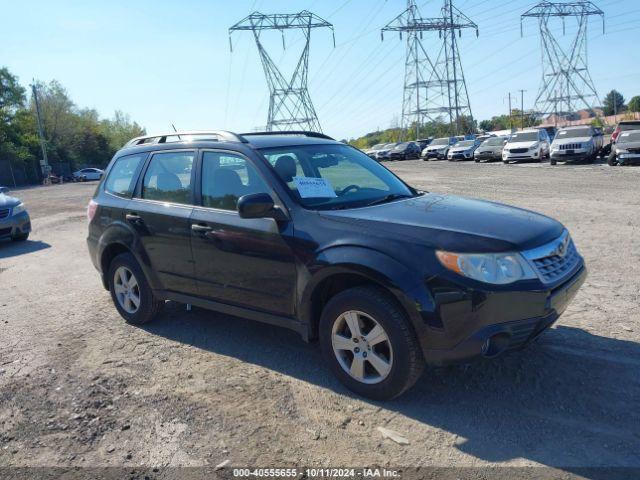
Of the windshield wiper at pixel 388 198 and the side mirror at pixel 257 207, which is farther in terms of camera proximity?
the windshield wiper at pixel 388 198

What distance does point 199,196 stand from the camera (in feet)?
15.7

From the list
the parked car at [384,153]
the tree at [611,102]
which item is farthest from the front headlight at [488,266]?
the tree at [611,102]

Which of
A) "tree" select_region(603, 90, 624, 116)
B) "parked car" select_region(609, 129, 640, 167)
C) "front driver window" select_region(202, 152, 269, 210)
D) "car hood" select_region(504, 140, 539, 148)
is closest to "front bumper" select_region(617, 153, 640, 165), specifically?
"parked car" select_region(609, 129, 640, 167)

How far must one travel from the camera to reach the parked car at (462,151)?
126 feet

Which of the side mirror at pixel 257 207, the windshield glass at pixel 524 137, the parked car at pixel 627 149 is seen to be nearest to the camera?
the side mirror at pixel 257 207

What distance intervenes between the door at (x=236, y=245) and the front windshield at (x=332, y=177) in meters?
0.24

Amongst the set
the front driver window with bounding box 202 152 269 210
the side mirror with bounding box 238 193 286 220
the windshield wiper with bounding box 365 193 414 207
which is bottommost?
the windshield wiper with bounding box 365 193 414 207

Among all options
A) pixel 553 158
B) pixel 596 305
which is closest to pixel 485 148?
pixel 553 158

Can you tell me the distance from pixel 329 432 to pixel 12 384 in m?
2.65

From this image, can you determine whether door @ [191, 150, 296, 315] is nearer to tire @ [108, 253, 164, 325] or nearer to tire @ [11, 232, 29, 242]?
tire @ [108, 253, 164, 325]

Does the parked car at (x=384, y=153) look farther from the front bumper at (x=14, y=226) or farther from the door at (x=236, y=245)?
the door at (x=236, y=245)

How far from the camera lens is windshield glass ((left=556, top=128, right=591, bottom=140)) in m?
26.8

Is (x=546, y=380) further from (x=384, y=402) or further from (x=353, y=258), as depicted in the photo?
(x=353, y=258)

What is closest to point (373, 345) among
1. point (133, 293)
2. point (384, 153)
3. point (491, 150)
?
point (133, 293)
